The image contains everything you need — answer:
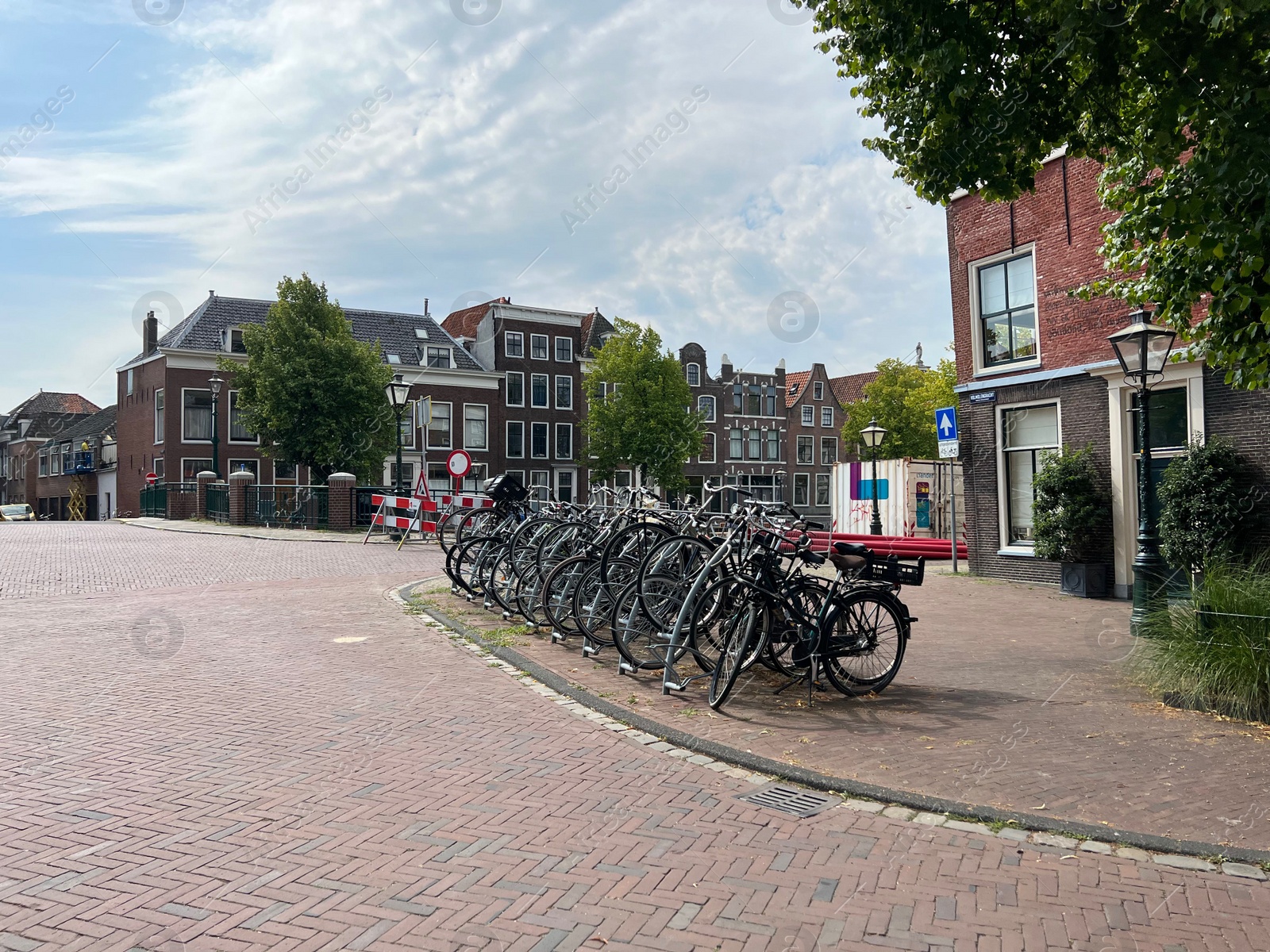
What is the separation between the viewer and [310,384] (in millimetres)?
33219

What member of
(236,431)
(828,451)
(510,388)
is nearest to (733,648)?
(236,431)

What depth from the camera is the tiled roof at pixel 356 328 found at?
42.0 m

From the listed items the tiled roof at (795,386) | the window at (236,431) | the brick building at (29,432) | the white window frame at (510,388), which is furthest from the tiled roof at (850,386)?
the brick building at (29,432)

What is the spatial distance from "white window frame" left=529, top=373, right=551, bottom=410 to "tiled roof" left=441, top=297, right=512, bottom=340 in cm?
420

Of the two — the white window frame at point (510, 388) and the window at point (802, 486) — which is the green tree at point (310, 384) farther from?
the window at point (802, 486)

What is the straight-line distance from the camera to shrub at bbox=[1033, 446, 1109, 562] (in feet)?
43.7

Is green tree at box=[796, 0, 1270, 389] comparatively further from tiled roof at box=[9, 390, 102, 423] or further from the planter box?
tiled roof at box=[9, 390, 102, 423]

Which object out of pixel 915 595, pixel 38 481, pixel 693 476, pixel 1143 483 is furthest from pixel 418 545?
pixel 38 481

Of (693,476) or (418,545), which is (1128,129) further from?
(693,476)

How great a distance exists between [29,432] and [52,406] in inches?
142

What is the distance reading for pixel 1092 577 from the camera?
13172 millimetres

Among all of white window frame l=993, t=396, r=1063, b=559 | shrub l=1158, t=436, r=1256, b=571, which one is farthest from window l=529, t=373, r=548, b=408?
shrub l=1158, t=436, r=1256, b=571

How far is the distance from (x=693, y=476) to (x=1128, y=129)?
4897cm

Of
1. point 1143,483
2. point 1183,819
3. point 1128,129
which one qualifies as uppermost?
point 1128,129
